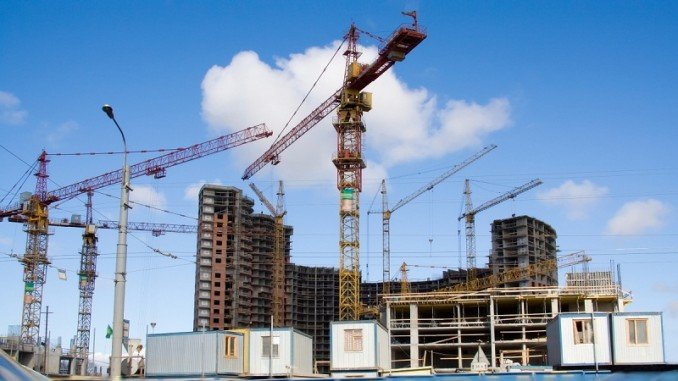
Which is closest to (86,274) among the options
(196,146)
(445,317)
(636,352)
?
(196,146)

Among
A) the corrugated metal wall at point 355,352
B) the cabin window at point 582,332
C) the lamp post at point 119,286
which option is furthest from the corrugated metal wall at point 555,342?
the lamp post at point 119,286

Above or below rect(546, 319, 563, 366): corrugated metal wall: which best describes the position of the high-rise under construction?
above

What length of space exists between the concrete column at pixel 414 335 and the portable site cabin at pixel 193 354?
4459cm

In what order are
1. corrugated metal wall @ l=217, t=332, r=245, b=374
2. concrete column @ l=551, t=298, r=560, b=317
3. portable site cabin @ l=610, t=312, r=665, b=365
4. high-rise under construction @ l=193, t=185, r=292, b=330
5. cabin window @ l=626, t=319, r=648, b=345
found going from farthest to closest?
1. high-rise under construction @ l=193, t=185, r=292, b=330
2. concrete column @ l=551, t=298, r=560, b=317
3. cabin window @ l=626, t=319, r=648, b=345
4. portable site cabin @ l=610, t=312, r=665, b=365
5. corrugated metal wall @ l=217, t=332, r=245, b=374

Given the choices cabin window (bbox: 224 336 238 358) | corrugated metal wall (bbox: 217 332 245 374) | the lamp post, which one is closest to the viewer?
the lamp post

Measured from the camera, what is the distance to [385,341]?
64062 mm

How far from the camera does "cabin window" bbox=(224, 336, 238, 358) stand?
5083 cm

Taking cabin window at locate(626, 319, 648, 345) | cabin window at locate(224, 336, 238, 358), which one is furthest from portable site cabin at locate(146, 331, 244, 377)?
cabin window at locate(626, 319, 648, 345)

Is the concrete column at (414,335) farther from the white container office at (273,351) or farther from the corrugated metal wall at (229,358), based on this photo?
the corrugated metal wall at (229,358)

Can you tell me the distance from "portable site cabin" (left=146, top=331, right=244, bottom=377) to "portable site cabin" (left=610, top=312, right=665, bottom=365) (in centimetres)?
2661

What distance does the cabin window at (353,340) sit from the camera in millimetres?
56688

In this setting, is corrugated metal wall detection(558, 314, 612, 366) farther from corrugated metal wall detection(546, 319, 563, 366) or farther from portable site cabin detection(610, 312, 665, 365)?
portable site cabin detection(610, 312, 665, 365)

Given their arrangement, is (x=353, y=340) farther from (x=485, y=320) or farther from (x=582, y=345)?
(x=485, y=320)

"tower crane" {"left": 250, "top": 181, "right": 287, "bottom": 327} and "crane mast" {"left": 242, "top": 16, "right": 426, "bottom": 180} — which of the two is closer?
"crane mast" {"left": 242, "top": 16, "right": 426, "bottom": 180}
